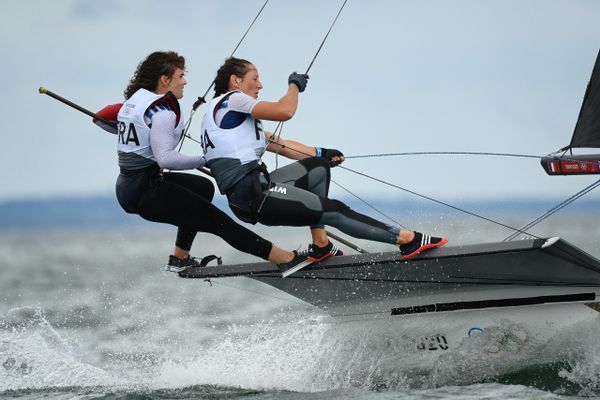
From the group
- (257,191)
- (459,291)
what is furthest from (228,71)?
(459,291)

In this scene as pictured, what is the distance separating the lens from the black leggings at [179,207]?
6348 mm

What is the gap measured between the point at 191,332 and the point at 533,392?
5.20 meters

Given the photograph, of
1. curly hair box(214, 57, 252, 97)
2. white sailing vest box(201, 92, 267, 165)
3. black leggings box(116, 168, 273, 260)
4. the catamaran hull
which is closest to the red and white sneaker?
the catamaran hull

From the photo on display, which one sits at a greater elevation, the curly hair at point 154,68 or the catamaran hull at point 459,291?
the curly hair at point 154,68

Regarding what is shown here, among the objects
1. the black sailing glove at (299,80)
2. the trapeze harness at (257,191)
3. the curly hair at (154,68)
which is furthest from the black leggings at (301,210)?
the curly hair at (154,68)

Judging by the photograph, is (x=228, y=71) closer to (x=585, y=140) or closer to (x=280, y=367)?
(x=280, y=367)

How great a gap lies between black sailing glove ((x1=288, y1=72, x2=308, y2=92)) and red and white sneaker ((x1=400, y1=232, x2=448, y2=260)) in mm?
1019

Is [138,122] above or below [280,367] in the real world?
above

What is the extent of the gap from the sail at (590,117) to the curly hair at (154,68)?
249cm

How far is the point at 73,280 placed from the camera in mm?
18953

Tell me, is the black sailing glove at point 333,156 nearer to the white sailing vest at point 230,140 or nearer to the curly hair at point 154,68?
the white sailing vest at point 230,140

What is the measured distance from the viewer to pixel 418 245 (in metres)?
5.91

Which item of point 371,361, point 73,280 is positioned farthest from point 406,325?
point 73,280

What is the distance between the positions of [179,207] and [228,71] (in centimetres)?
85
